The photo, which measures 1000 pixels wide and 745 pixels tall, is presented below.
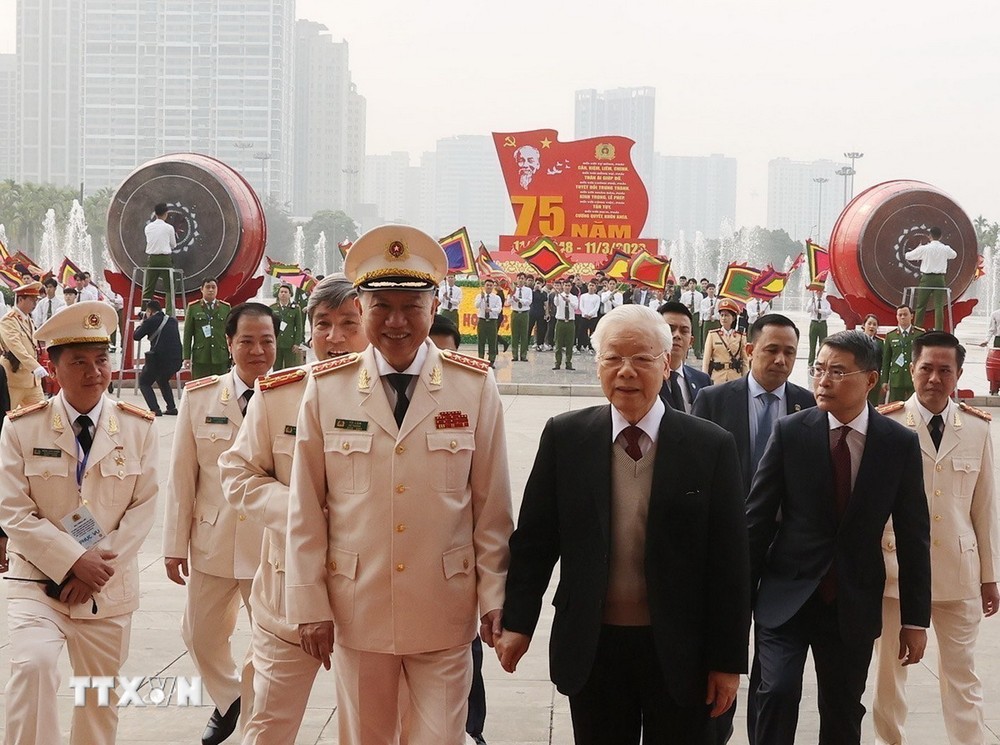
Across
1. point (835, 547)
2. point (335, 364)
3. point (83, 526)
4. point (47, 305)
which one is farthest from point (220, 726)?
point (47, 305)

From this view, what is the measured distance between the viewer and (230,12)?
136375 mm

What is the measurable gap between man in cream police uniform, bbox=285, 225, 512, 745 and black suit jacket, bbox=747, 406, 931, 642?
108 centimetres

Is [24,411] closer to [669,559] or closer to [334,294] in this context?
[334,294]

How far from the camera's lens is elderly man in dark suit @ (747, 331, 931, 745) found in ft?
12.2

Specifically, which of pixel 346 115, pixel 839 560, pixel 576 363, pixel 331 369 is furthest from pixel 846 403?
pixel 346 115

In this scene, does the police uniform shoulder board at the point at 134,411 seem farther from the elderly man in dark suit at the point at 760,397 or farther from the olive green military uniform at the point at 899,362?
the olive green military uniform at the point at 899,362

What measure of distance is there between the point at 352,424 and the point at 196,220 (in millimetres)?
14427

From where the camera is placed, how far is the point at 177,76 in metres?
136

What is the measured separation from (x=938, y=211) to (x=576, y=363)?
8.23 metres

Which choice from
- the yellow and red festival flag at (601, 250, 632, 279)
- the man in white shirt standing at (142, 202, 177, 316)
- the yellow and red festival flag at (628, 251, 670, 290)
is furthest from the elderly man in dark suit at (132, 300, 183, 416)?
the yellow and red festival flag at (601, 250, 632, 279)

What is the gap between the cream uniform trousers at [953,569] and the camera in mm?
4289

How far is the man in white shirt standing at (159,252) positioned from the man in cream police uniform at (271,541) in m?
13.4

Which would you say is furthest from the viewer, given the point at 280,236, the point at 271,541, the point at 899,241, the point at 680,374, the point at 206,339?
the point at 280,236

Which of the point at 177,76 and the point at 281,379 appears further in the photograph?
the point at 177,76
